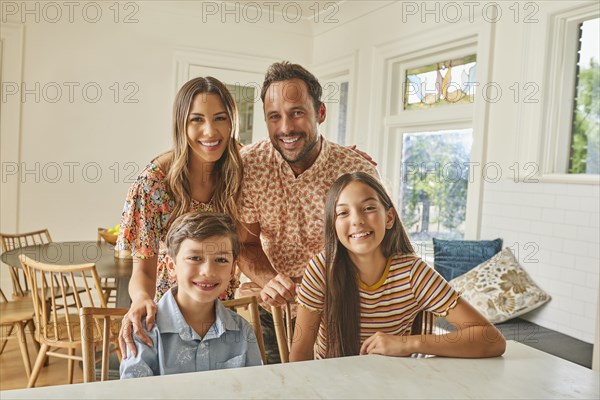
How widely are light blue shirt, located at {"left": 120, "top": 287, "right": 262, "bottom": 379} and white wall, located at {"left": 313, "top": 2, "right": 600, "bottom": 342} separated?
194 centimetres

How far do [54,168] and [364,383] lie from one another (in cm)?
431

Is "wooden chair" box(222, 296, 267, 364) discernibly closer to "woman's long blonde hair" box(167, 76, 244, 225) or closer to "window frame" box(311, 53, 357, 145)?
"woman's long blonde hair" box(167, 76, 244, 225)

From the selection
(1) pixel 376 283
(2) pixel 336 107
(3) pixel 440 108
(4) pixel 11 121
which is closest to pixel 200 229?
(1) pixel 376 283

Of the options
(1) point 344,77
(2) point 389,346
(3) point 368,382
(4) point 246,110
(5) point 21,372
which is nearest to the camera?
(3) point 368,382

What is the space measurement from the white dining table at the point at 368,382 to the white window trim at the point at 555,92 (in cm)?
223

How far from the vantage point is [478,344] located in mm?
1187

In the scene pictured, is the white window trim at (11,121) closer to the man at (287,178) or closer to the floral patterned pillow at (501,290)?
the man at (287,178)

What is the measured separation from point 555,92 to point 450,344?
240 cm

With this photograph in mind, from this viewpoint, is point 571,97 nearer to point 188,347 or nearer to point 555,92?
point 555,92

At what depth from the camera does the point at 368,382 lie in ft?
3.17

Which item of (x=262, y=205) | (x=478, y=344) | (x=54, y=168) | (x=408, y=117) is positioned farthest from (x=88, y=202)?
(x=478, y=344)

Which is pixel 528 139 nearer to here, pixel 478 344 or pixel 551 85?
pixel 551 85

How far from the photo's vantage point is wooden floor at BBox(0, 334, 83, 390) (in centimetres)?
308

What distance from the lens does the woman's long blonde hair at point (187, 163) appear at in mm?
1628
